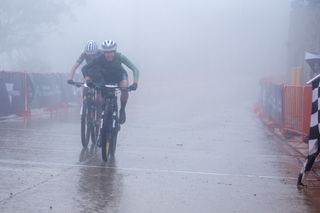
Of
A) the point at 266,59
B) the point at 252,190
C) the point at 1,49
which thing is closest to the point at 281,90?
the point at 252,190

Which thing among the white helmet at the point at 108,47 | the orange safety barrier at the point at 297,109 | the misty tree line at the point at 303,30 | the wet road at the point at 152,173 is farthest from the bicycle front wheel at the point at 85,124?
the misty tree line at the point at 303,30

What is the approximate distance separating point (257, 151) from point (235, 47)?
70333mm

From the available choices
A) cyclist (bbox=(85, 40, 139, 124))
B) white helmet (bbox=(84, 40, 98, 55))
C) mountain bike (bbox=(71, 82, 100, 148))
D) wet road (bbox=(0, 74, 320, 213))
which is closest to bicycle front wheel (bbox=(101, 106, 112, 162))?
wet road (bbox=(0, 74, 320, 213))

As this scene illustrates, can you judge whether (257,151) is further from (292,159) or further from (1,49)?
(1,49)

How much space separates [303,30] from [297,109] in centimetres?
2169

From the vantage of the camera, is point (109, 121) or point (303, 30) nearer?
point (109, 121)

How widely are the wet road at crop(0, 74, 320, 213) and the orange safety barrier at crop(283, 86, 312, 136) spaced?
2.42ft

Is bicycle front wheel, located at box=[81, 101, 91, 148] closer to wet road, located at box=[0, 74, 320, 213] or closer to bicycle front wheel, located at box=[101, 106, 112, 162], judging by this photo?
wet road, located at box=[0, 74, 320, 213]

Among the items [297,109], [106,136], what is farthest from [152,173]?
[297,109]

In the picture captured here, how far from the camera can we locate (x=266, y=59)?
258ft

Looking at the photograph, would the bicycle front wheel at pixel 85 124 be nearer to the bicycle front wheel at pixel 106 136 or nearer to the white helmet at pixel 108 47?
the bicycle front wheel at pixel 106 136

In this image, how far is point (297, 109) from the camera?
16.0 m

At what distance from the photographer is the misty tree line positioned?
101 feet

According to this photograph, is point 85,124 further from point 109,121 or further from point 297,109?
point 297,109
